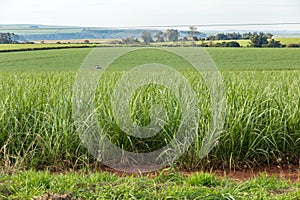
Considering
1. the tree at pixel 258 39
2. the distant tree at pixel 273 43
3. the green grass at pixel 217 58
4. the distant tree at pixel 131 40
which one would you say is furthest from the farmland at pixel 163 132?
the distant tree at pixel 273 43

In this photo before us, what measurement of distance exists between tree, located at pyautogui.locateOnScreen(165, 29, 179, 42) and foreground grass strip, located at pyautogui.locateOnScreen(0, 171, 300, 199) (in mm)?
3693

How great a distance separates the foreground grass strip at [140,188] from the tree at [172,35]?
369 cm

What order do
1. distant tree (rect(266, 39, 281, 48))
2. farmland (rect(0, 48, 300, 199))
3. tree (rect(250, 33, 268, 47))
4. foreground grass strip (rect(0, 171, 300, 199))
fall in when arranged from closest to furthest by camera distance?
foreground grass strip (rect(0, 171, 300, 199))
farmland (rect(0, 48, 300, 199))
tree (rect(250, 33, 268, 47))
distant tree (rect(266, 39, 281, 48))

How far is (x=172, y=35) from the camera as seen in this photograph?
6801 mm

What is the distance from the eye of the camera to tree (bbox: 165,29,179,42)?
6371 mm

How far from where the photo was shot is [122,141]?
149 inches

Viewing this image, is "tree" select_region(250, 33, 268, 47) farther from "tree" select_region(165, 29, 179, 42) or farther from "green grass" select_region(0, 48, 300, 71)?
"tree" select_region(165, 29, 179, 42)

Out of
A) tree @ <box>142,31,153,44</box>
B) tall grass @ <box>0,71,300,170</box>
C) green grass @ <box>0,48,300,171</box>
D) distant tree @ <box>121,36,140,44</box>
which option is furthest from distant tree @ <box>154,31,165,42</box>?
tall grass @ <box>0,71,300,170</box>

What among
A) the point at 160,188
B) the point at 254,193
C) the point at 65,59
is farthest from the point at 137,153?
the point at 65,59

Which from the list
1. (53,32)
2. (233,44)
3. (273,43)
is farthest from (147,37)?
(273,43)

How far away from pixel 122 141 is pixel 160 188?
1.16m

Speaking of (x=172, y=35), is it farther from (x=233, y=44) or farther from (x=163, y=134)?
(x=233, y=44)

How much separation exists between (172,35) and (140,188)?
447cm

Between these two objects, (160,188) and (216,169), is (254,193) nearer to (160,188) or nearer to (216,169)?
(160,188)
